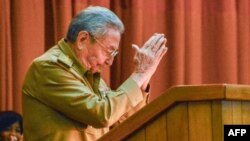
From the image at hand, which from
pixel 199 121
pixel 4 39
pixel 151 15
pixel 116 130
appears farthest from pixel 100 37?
pixel 151 15

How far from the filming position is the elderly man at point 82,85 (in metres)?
1.57

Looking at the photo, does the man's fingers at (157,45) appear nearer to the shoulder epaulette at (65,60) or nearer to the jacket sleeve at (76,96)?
the jacket sleeve at (76,96)

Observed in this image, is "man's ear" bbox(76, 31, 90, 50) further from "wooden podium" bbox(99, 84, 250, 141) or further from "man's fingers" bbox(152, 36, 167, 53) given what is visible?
"wooden podium" bbox(99, 84, 250, 141)

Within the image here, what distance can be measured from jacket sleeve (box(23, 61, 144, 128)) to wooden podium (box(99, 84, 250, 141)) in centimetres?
30

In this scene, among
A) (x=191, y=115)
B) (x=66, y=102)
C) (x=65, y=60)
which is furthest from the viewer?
(x=65, y=60)

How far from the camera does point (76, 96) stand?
1575mm

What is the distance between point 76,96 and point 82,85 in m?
0.07

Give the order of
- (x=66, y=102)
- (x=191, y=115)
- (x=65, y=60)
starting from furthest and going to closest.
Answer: (x=65, y=60) < (x=66, y=102) < (x=191, y=115)

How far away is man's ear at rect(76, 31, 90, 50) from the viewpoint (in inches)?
67.8

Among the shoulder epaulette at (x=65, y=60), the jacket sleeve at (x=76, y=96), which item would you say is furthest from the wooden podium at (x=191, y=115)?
the shoulder epaulette at (x=65, y=60)

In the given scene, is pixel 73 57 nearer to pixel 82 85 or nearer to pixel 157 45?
pixel 82 85

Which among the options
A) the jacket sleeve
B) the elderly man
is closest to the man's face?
the elderly man

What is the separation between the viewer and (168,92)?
3.95 feet

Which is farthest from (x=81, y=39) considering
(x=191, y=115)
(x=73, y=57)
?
(x=191, y=115)
